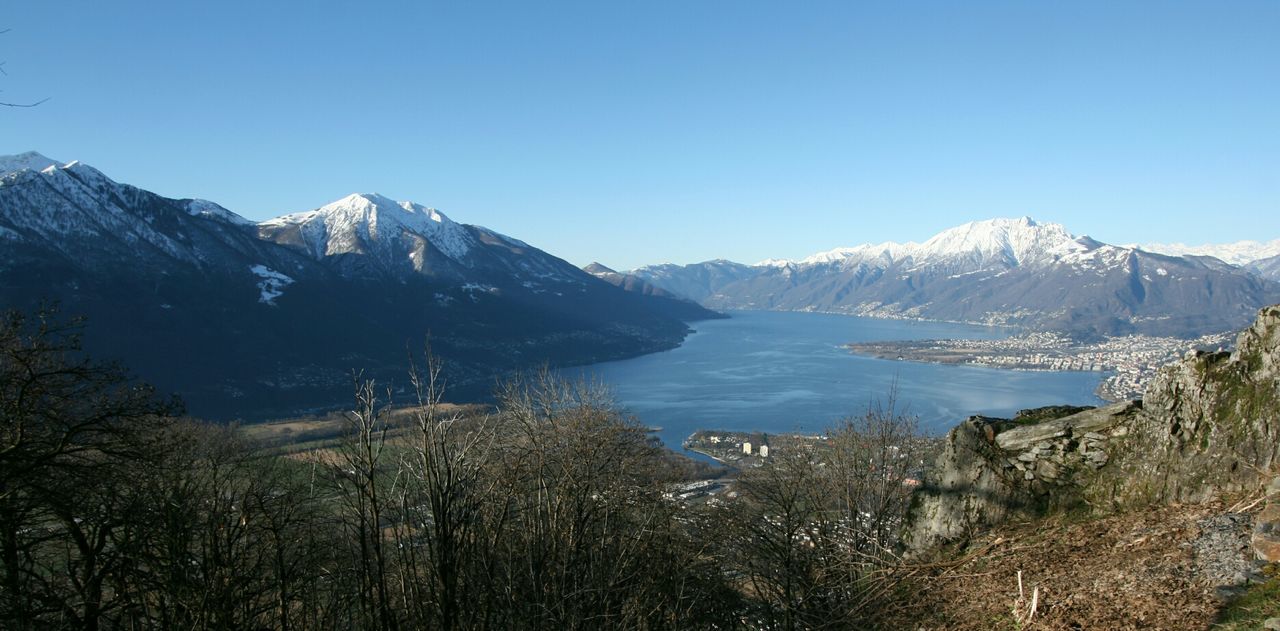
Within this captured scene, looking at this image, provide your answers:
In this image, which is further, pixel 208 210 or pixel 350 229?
pixel 350 229

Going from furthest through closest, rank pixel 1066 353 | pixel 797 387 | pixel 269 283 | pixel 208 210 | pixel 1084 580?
pixel 208 210, pixel 1066 353, pixel 269 283, pixel 797 387, pixel 1084 580

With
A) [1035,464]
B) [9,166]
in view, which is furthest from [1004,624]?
[9,166]

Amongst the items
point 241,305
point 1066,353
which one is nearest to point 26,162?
point 241,305

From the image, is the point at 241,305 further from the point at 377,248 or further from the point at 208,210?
the point at 377,248

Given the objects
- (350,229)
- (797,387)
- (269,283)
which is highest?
(350,229)

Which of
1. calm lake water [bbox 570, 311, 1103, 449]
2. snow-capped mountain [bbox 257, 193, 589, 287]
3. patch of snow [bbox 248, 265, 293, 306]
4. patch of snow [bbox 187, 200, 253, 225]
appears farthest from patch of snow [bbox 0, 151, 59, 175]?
calm lake water [bbox 570, 311, 1103, 449]

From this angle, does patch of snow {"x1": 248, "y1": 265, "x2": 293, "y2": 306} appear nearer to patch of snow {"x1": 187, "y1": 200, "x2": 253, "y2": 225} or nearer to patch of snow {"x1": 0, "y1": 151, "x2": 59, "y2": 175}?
patch of snow {"x1": 187, "y1": 200, "x2": 253, "y2": 225}

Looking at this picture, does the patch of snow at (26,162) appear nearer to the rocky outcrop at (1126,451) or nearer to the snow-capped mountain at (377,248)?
the snow-capped mountain at (377,248)

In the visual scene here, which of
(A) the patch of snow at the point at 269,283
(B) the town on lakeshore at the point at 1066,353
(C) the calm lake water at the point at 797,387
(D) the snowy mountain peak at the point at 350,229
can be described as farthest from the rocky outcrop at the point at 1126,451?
(D) the snowy mountain peak at the point at 350,229

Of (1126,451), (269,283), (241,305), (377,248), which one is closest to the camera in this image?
(1126,451)
